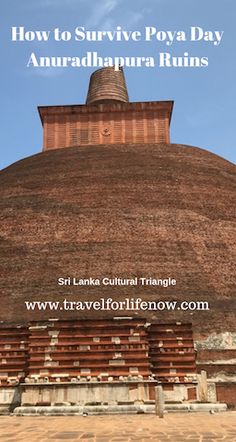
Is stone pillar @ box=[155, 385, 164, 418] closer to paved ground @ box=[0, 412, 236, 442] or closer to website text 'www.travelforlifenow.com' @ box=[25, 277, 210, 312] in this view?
paved ground @ box=[0, 412, 236, 442]

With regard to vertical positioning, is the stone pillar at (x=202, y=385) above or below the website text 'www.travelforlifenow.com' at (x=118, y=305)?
below

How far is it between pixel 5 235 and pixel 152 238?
4205 mm

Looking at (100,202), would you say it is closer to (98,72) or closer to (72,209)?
(72,209)

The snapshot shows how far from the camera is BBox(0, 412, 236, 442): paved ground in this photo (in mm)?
5180

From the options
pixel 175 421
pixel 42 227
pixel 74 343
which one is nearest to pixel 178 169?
pixel 42 227

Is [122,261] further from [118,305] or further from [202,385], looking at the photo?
[202,385]

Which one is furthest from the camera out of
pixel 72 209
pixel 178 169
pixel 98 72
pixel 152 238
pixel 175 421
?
pixel 98 72

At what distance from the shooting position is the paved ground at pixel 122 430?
518 cm

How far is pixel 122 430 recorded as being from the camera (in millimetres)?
5941

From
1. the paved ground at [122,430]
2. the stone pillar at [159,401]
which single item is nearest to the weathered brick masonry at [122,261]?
the stone pillar at [159,401]

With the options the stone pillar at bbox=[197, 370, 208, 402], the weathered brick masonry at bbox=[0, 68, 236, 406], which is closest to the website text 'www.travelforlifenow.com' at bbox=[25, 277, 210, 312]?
the weathered brick masonry at bbox=[0, 68, 236, 406]

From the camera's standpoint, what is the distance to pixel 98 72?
81.5ft

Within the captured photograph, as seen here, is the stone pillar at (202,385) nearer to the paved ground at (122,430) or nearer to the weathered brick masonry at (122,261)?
the weathered brick masonry at (122,261)

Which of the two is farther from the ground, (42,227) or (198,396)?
(42,227)
